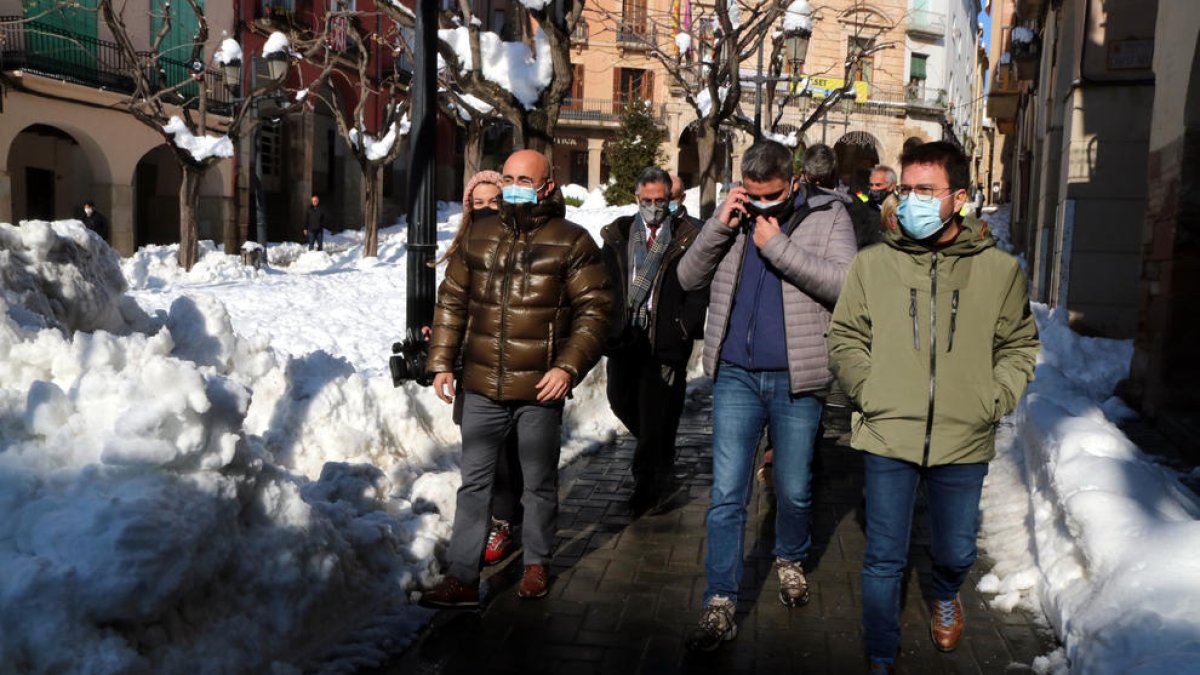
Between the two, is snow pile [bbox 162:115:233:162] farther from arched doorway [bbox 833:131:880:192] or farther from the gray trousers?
arched doorway [bbox 833:131:880:192]

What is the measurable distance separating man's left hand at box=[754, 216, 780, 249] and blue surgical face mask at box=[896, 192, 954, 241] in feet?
1.97

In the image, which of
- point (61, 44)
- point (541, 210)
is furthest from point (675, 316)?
point (61, 44)

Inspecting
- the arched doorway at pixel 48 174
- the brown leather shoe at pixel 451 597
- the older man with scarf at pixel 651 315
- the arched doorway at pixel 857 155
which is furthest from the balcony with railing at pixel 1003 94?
the brown leather shoe at pixel 451 597

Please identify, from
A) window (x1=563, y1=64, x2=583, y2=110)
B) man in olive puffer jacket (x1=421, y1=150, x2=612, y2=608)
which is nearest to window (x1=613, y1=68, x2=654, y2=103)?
window (x1=563, y1=64, x2=583, y2=110)

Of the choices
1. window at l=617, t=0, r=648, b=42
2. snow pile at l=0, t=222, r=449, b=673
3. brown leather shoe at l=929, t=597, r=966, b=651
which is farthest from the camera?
window at l=617, t=0, r=648, b=42

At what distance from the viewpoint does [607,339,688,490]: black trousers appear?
6.03m

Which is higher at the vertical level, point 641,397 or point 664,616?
point 641,397

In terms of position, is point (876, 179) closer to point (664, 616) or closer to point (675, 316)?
point (675, 316)

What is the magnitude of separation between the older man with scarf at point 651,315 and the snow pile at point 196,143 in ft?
50.8

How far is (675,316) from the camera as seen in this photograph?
230 inches

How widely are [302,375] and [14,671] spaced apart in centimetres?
353

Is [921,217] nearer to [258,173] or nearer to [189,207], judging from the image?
[189,207]

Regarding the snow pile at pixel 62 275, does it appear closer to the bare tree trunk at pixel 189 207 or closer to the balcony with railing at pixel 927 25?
the bare tree trunk at pixel 189 207

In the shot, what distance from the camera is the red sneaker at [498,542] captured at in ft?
16.3
